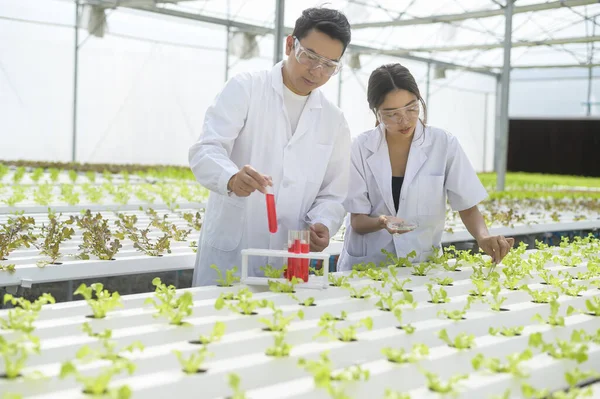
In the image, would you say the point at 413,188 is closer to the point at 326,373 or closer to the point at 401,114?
the point at 401,114

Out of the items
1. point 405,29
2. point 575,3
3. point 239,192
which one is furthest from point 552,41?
point 239,192

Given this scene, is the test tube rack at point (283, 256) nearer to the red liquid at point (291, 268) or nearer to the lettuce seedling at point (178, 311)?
the red liquid at point (291, 268)

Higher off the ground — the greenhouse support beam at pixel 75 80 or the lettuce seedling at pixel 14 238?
the greenhouse support beam at pixel 75 80

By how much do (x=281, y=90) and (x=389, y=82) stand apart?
461 millimetres

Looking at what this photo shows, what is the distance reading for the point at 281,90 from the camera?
275cm

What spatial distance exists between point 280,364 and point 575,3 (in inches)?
478

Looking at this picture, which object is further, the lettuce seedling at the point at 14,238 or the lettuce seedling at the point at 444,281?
the lettuce seedling at the point at 14,238

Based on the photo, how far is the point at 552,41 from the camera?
1725cm

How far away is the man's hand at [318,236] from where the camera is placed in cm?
262

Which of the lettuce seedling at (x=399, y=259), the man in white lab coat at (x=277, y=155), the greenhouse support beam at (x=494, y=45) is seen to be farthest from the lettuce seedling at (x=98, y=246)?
the greenhouse support beam at (x=494, y=45)

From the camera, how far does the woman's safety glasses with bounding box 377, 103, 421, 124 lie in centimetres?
290

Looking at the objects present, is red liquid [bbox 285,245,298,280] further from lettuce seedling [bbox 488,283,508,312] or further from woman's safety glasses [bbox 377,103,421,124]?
woman's safety glasses [bbox 377,103,421,124]

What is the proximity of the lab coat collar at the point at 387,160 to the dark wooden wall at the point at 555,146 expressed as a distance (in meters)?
21.1

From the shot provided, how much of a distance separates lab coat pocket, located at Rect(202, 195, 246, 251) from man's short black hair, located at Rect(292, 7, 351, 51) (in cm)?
68
